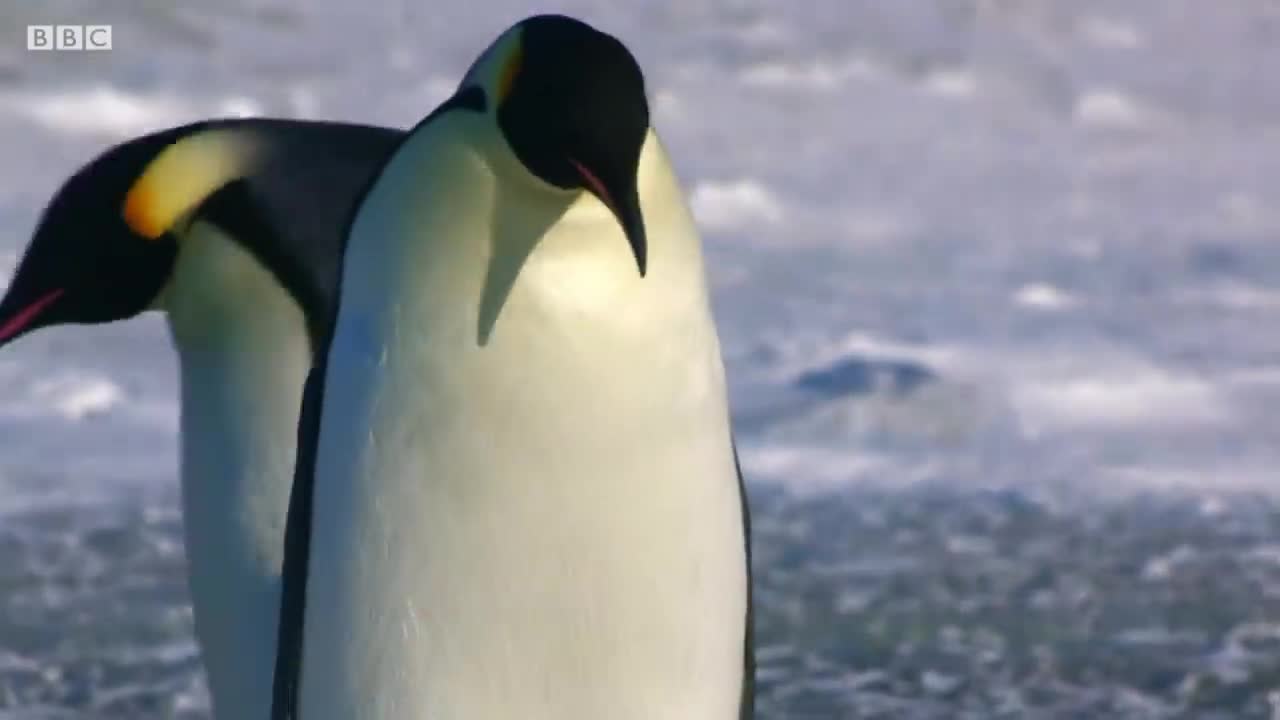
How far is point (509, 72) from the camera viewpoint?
4.50 ft

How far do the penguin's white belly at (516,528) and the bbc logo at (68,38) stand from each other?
8.09 m

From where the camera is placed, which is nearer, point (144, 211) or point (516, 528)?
point (516, 528)

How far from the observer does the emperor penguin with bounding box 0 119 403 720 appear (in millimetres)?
1978

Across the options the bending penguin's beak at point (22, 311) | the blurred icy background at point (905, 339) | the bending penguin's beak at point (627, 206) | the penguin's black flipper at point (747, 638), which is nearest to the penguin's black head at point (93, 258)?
the bending penguin's beak at point (22, 311)

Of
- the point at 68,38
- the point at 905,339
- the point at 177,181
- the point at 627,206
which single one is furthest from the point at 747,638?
the point at 68,38

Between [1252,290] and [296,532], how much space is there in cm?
639

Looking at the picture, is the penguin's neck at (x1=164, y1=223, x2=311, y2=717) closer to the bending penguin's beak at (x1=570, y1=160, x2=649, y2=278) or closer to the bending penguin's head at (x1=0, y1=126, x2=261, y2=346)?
the bending penguin's head at (x1=0, y1=126, x2=261, y2=346)

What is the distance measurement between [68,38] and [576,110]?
28.7 feet

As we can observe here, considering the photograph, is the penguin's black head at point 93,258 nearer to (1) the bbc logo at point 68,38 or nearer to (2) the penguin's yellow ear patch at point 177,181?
(2) the penguin's yellow ear patch at point 177,181

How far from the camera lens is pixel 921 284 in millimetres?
7395

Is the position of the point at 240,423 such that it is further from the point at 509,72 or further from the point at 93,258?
the point at 509,72

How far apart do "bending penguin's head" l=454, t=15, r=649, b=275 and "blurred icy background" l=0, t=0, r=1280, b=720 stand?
2.37 metres

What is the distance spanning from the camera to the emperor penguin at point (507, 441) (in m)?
1.41

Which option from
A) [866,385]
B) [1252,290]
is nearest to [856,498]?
[866,385]
